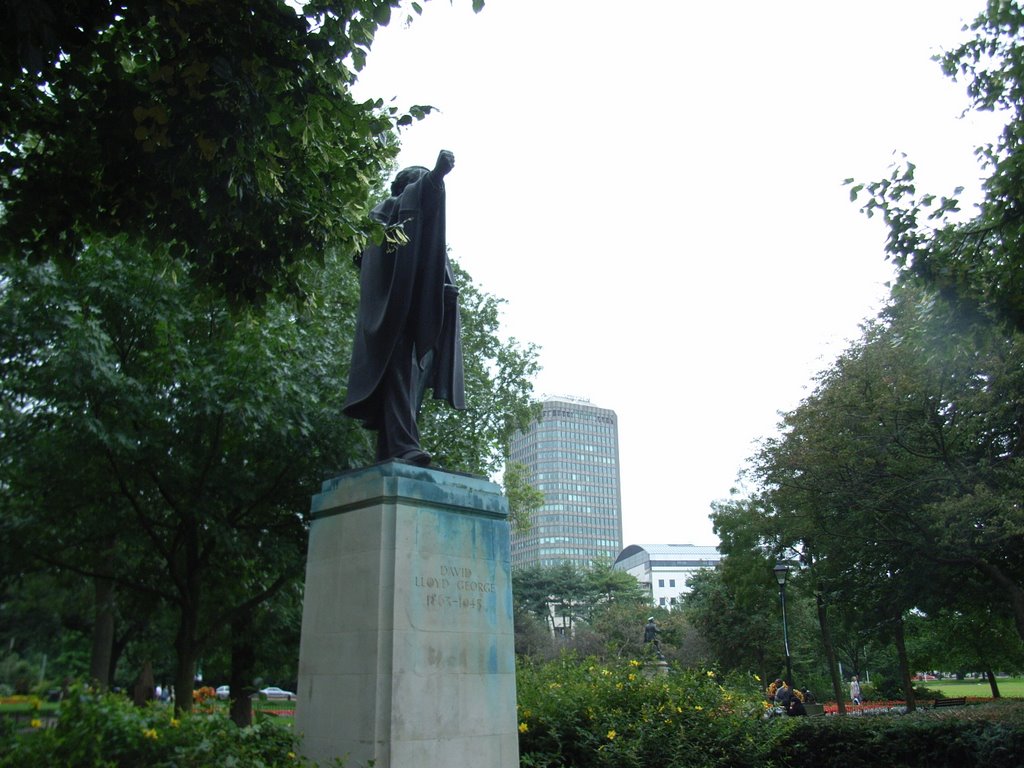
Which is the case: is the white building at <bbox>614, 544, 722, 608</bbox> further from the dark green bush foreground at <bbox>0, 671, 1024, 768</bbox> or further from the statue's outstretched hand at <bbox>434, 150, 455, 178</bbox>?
the statue's outstretched hand at <bbox>434, 150, 455, 178</bbox>

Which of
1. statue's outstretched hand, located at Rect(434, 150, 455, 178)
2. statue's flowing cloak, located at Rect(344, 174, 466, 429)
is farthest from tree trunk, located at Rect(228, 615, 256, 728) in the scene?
statue's outstretched hand, located at Rect(434, 150, 455, 178)

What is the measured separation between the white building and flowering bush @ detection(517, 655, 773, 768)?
12757 centimetres

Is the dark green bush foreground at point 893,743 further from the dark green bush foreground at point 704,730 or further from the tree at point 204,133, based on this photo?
the tree at point 204,133

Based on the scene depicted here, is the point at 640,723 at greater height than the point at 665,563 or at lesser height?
lesser

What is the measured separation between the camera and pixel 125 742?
575 cm

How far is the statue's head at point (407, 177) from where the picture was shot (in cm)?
855

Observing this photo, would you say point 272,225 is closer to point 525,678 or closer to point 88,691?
point 88,691

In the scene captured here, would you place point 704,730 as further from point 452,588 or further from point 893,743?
point 452,588

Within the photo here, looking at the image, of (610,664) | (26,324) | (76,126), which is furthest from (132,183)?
(610,664)

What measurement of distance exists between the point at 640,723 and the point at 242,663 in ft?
59.5

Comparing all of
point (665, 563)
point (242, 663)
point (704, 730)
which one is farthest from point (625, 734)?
point (665, 563)

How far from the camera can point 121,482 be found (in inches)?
555

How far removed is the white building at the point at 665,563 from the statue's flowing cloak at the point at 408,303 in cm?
13027

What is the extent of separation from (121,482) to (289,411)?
10.1 feet
